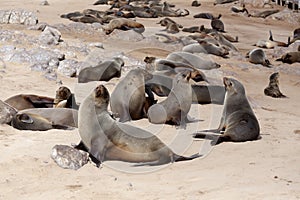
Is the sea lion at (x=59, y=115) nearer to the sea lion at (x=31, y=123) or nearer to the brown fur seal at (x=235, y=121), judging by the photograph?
the sea lion at (x=31, y=123)

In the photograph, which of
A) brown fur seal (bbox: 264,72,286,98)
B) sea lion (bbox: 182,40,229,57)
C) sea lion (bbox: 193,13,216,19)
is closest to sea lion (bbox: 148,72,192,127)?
brown fur seal (bbox: 264,72,286,98)

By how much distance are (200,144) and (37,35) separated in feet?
20.8

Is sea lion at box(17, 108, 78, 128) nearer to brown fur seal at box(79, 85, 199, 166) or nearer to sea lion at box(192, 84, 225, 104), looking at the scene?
brown fur seal at box(79, 85, 199, 166)

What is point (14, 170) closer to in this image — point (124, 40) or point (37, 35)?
point (37, 35)

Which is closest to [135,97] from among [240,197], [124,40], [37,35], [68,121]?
[68,121]

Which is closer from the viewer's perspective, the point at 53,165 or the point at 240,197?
the point at 240,197

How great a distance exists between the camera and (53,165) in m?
4.79

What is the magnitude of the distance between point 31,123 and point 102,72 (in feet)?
9.48

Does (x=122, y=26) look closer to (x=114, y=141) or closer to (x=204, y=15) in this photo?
(x=204, y=15)

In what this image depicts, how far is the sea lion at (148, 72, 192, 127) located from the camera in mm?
6426

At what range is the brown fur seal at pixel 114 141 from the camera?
193 inches

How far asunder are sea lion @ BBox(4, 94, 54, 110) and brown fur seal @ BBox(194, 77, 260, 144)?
189cm

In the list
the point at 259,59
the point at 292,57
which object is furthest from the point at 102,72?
the point at 292,57

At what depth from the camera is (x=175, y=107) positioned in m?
6.55
